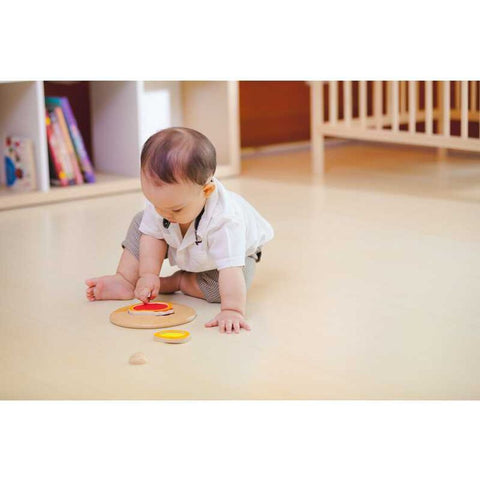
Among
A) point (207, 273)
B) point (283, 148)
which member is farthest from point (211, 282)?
point (283, 148)

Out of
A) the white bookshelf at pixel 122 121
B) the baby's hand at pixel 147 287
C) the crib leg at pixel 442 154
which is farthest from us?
the crib leg at pixel 442 154

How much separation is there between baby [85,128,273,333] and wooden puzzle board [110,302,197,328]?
0.14 ft

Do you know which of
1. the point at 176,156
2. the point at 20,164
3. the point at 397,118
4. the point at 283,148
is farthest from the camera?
the point at 283,148

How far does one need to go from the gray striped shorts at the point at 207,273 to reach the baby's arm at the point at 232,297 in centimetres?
10

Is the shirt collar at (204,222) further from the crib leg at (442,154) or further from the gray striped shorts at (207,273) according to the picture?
the crib leg at (442,154)

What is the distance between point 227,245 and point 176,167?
155mm

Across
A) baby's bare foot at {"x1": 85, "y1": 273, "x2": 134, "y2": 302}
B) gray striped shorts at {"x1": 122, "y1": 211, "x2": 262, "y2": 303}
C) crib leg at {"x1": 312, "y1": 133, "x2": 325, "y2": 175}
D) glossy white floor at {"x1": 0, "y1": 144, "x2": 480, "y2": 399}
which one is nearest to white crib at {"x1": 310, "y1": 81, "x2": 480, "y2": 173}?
crib leg at {"x1": 312, "y1": 133, "x2": 325, "y2": 175}

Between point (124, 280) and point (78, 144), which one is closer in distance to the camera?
point (124, 280)

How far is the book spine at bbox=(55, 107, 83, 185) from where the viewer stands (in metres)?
2.45

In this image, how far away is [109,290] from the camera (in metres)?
1.49

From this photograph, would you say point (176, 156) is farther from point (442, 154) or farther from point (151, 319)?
point (442, 154)

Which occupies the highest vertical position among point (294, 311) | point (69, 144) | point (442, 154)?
point (69, 144)

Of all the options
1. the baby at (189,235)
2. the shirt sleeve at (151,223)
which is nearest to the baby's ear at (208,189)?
the baby at (189,235)

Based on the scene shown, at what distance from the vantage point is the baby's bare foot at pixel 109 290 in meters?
1.48
